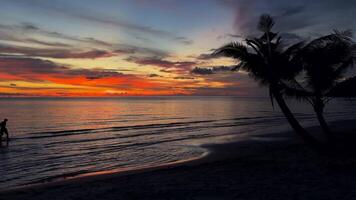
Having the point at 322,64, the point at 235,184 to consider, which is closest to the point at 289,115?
the point at 322,64

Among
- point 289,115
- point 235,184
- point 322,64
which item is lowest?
point 235,184

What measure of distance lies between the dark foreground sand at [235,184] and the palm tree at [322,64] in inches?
149

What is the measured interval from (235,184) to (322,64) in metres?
9.06

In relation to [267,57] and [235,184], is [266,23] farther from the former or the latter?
[235,184]

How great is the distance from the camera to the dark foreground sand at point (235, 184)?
938 cm

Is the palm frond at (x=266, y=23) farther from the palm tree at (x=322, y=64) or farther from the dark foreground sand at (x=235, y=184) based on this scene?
the dark foreground sand at (x=235, y=184)

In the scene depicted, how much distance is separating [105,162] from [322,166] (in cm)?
1086

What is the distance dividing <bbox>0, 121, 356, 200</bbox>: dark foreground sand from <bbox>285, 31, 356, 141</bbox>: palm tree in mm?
3783

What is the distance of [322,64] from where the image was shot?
16719mm

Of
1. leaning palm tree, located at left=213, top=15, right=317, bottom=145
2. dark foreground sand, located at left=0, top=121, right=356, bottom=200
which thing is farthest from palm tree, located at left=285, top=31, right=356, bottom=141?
dark foreground sand, located at left=0, top=121, right=356, bottom=200

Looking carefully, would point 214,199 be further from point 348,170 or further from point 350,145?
point 350,145

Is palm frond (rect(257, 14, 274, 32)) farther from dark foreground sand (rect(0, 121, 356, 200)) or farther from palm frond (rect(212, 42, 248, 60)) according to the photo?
dark foreground sand (rect(0, 121, 356, 200))

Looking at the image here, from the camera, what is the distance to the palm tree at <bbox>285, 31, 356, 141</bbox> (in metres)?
16.1

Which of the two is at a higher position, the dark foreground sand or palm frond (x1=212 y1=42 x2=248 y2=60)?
palm frond (x1=212 y1=42 x2=248 y2=60)
